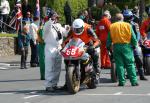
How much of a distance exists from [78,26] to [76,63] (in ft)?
2.90

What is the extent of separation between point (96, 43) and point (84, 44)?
0.33 metres

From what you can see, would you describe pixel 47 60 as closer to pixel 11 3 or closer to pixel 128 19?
pixel 128 19

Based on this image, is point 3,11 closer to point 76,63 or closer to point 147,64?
point 147,64

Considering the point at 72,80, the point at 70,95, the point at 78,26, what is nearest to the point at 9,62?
the point at 78,26

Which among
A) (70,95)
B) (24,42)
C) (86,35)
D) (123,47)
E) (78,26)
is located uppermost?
(24,42)

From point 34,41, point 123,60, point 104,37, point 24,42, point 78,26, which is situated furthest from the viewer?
point 34,41

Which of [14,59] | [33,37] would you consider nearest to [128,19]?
[33,37]

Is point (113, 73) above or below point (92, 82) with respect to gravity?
above

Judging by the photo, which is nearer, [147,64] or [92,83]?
[92,83]

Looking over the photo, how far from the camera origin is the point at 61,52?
14.2 metres

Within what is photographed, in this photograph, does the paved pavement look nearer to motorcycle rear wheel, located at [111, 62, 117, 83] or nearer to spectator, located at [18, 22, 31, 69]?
spectator, located at [18, 22, 31, 69]

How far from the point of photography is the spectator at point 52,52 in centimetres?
1464

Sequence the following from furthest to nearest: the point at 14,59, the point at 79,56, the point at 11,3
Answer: the point at 11,3, the point at 14,59, the point at 79,56

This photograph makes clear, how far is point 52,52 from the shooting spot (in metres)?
14.7
